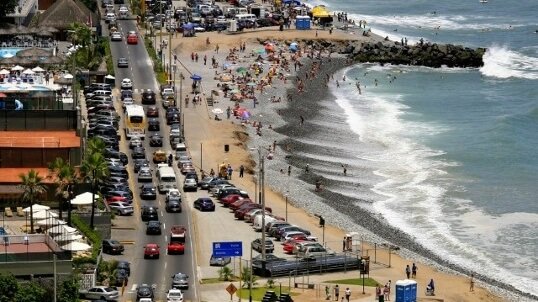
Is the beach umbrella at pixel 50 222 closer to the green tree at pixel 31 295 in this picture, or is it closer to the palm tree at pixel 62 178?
the palm tree at pixel 62 178

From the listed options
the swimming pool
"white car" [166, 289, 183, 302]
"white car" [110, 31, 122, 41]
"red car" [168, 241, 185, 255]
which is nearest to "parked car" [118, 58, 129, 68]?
"white car" [110, 31, 122, 41]

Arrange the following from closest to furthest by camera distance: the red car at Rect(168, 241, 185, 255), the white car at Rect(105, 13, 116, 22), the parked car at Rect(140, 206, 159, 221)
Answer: the red car at Rect(168, 241, 185, 255) < the parked car at Rect(140, 206, 159, 221) < the white car at Rect(105, 13, 116, 22)

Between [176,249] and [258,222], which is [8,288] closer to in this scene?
[176,249]

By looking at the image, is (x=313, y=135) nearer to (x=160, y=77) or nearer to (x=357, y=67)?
(x=160, y=77)

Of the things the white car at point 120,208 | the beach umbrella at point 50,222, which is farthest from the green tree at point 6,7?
the beach umbrella at point 50,222

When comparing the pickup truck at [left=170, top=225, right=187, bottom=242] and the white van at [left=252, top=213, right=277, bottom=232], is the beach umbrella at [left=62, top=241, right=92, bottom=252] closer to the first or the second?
the pickup truck at [left=170, top=225, right=187, bottom=242]

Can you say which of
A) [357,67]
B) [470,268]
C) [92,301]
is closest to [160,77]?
[357,67]
